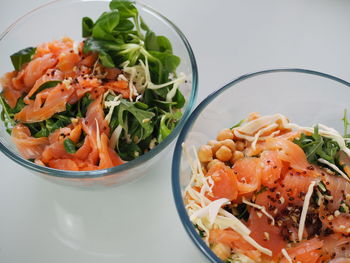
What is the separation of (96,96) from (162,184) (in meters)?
0.42

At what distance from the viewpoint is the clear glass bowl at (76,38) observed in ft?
4.47

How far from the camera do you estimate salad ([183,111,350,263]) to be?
3.94 feet

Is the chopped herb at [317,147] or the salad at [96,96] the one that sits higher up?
the salad at [96,96]

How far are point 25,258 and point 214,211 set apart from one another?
0.73m

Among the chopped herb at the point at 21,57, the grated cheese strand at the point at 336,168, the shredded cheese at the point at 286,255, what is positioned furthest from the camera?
the chopped herb at the point at 21,57

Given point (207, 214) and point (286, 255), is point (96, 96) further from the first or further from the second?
point (286, 255)

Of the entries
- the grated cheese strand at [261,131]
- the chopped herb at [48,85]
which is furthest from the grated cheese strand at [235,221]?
the chopped herb at [48,85]

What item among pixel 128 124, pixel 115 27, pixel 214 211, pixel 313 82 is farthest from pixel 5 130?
pixel 313 82

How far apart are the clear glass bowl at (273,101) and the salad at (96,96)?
5.1 inches

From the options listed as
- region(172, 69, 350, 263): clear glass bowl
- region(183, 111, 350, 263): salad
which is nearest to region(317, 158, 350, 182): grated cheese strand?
region(183, 111, 350, 263): salad

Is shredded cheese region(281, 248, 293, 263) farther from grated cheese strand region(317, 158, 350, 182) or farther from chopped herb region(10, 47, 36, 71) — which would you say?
chopped herb region(10, 47, 36, 71)

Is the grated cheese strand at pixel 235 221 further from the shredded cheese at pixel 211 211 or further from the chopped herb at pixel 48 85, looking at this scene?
the chopped herb at pixel 48 85

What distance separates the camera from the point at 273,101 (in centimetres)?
158

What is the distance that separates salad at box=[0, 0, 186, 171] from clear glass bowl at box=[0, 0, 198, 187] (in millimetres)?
50
